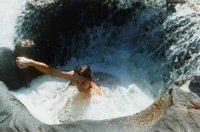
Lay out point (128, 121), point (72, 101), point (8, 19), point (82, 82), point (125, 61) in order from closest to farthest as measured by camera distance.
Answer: point (128, 121) → point (82, 82) → point (72, 101) → point (125, 61) → point (8, 19)

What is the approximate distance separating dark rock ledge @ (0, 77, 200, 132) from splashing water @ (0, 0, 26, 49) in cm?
488

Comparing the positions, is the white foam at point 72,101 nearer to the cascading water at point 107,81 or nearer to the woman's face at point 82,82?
the cascading water at point 107,81

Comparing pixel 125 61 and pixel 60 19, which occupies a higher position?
pixel 60 19

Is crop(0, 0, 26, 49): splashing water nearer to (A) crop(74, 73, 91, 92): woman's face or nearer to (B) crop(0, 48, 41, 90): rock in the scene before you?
(B) crop(0, 48, 41, 90): rock

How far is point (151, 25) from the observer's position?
8.34 meters

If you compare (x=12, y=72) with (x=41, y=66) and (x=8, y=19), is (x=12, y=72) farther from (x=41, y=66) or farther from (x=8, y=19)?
(x=41, y=66)

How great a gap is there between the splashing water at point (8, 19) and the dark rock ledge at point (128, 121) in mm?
4879

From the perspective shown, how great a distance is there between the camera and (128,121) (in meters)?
3.77

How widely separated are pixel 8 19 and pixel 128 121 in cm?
578

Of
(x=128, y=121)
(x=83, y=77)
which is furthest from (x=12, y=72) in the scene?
(x=128, y=121)

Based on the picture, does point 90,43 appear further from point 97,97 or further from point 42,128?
point 42,128

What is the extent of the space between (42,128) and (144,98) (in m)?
4.31

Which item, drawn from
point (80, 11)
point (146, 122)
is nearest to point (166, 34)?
point (80, 11)

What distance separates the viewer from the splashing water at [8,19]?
8672mm
